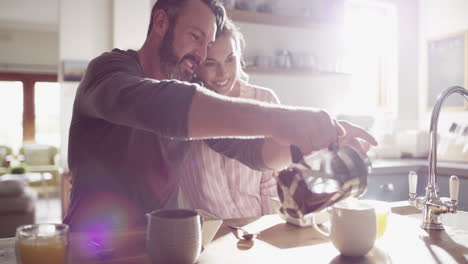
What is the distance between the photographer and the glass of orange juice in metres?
0.77

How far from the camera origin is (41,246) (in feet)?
2.53

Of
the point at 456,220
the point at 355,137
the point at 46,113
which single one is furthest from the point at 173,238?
the point at 46,113

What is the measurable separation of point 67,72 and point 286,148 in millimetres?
4457

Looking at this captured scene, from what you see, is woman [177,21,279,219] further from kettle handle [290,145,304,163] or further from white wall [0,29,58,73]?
white wall [0,29,58,73]

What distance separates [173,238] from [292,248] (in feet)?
1.08

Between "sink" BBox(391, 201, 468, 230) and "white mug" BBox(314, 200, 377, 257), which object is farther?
"sink" BBox(391, 201, 468, 230)

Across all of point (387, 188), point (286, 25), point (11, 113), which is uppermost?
point (286, 25)

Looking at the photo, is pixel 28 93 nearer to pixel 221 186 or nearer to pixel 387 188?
pixel 387 188

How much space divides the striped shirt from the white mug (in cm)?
92

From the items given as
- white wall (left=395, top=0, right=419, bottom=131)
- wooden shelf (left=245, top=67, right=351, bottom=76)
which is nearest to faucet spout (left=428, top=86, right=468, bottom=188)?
wooden shelf (left=245, top=67, right=351, bottom=76)

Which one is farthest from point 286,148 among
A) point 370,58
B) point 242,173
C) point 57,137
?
point 57,137

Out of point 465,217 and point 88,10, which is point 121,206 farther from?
point 88,10

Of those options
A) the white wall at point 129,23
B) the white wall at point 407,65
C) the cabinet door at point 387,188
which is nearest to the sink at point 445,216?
the cabinet door at point 387,188

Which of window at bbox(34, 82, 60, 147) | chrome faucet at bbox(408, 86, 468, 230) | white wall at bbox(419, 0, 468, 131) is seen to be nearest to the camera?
chrome faucet at bbox(408, 86, 468, 230)
